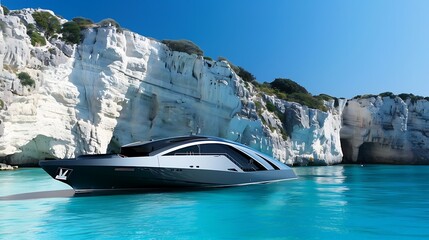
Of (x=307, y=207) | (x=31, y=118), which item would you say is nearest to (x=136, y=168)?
(x=307, y=207)

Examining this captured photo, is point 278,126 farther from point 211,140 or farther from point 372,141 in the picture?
point 211,140

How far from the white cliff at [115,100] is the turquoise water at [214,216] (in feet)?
58.5

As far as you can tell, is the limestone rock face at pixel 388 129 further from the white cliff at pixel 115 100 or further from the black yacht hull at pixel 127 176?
the black yacht hull at pixel 127 176

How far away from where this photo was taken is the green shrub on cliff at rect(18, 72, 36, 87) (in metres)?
28.8

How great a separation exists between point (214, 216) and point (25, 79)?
82.4ft

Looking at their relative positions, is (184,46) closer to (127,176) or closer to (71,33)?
(71,33)

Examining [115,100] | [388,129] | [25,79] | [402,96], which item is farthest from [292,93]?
[25,79]

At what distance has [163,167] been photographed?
42.9 ft

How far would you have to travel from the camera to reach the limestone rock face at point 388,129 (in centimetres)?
5091

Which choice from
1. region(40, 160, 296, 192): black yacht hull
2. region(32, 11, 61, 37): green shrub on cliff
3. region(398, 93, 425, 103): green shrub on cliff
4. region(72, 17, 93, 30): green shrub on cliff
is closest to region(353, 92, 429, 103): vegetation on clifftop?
region(398, 93, 425, 103): green shrub on cliff

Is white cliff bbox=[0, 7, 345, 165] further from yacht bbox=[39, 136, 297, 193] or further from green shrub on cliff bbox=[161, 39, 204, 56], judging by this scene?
yacht bbox=[39, 136, 297, 193]

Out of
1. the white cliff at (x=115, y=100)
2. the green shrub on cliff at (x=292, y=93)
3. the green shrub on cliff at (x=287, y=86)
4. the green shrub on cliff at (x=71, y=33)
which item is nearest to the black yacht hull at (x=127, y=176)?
the white cliff at (x=115, y=100)

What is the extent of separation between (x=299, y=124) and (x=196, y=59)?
13.5 meters

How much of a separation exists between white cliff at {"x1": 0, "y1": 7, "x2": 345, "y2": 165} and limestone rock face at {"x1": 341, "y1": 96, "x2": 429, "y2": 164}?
12.2 metres
